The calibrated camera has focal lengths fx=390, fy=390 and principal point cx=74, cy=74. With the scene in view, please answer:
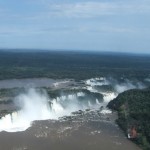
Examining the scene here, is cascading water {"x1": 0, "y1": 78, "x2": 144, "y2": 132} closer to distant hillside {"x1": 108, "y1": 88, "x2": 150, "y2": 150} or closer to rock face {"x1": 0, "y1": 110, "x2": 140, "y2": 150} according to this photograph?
rock face {"x1": 0, "y1": 110, "x2": 140, "y2": 150}

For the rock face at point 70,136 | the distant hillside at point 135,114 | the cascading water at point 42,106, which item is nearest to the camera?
the rock face at point 70,136

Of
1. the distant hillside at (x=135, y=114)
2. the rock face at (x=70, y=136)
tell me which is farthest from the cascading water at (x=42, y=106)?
the distant hillside at (x=135, y=114)

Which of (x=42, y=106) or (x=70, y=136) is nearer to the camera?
(x=70, y=136)

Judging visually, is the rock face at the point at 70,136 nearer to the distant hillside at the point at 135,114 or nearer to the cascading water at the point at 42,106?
the distant hillside at the point at 135,114

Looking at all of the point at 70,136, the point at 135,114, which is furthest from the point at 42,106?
the point at 70,136

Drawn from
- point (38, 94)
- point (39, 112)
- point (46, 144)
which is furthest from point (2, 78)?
point (46, 144)

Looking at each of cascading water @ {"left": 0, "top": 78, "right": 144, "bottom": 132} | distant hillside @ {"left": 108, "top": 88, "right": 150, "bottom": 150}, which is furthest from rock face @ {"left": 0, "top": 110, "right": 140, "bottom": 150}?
cascading water @ {"left": 0, "top": 78, "right": 144, "bottom": 132}

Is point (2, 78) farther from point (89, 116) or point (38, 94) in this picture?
point (89, 116)

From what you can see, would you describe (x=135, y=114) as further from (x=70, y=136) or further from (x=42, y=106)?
(x=42, y=106)
